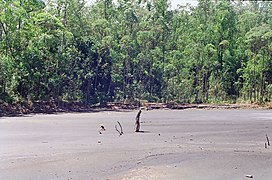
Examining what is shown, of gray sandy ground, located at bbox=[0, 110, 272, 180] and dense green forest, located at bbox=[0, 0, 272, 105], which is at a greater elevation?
dense green forest, located at bbox=[0, 0, 272, 105]

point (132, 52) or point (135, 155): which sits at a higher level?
point (132, 52)

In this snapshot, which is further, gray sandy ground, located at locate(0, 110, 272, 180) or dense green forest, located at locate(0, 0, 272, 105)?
dense green forest, located at locate(0, 0, 272, 105)

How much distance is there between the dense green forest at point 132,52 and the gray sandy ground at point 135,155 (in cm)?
1760

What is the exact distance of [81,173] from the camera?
10734 millimetres

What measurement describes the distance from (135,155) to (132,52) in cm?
3475

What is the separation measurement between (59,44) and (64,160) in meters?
28.1

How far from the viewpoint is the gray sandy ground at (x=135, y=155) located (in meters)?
Answer: 10.8

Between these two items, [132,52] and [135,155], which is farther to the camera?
[132,52]

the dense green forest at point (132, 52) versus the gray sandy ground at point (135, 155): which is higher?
the dense green forest at point (132, 52)

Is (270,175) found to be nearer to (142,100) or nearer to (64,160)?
(64,160)

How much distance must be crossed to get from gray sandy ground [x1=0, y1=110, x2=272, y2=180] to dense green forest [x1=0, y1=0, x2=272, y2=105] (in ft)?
57.7

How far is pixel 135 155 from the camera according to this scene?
1358 cm

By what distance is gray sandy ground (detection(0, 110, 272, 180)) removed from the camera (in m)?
10.8

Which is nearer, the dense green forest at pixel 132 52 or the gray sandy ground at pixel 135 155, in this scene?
the gray sandy ground at pixel 135 155
